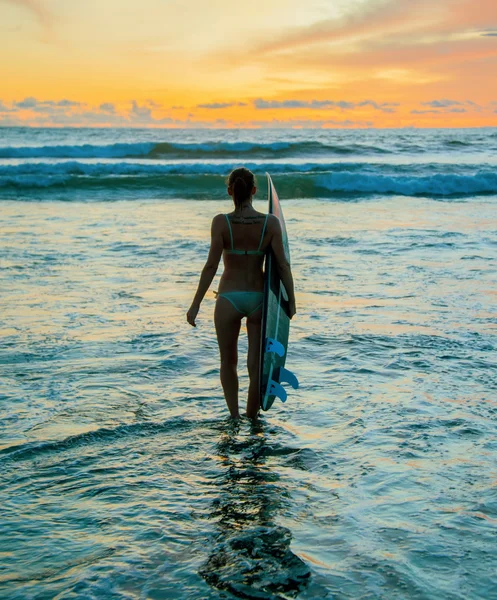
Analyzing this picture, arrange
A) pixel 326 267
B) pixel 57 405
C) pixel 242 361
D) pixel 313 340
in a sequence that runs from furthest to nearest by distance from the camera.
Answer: pixel 326 267 < pixel 313 340 < pixel 242 361 < pixel 57 405

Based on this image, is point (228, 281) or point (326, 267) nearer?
point (228, 281)

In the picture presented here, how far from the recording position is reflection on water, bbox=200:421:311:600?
9.75ft

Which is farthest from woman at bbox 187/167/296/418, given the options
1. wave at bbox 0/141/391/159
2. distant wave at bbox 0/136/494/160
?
wave at bbox 0/141/391/159

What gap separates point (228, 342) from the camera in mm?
4848

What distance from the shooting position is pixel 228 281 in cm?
472

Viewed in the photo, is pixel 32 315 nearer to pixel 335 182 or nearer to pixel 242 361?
pixel 242 361

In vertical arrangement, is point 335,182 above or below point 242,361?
above

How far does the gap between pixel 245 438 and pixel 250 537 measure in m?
1.29

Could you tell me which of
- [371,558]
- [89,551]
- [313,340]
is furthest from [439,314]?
[89,551]

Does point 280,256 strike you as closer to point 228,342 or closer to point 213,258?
point 213,258

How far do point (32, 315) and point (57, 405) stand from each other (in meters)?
2.83

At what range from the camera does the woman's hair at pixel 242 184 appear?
454 cm

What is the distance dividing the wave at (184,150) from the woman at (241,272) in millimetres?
31995

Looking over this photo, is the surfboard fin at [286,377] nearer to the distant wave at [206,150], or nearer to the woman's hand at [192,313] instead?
the woman's hand at [192,313]
